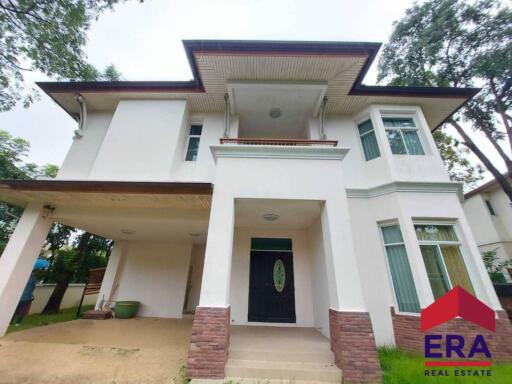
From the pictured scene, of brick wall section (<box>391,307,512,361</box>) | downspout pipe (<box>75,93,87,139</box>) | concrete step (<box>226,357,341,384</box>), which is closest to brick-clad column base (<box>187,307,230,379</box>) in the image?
concrete step (<box>226,357,341,384</box>)

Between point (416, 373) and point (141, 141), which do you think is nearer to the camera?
point (416, 373)

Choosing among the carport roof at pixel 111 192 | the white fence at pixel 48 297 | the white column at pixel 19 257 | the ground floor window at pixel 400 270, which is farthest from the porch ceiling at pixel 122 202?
the white fence at pixel 48 297

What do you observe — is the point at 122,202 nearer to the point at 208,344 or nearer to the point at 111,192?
the point at 111,192

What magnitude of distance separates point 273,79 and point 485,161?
966 cm

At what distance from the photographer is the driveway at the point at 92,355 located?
3.42 metres

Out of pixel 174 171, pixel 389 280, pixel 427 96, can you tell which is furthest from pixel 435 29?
pixel 174 171

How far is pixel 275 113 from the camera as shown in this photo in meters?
7.17

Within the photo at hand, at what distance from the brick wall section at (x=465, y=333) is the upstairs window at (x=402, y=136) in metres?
4.47

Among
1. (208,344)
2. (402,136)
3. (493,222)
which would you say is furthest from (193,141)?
(493,222)

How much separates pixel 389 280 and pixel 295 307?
2821 mm

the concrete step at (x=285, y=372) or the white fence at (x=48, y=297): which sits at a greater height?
the white fence at (x=48, y=297)

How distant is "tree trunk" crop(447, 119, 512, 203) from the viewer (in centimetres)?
792

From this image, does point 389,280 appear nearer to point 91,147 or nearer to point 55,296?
point 91,147

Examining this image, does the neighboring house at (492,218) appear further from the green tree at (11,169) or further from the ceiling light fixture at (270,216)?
the green tree at (11,169)
